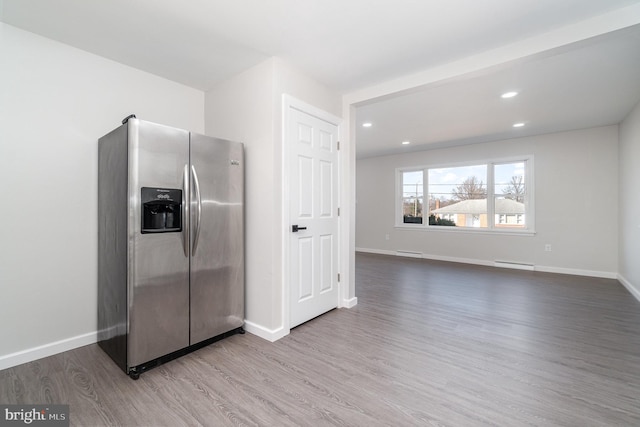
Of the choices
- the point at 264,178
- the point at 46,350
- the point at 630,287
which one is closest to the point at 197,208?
the point at 264,178

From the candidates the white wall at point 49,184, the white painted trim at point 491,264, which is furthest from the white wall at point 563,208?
the white wall at point 49,184

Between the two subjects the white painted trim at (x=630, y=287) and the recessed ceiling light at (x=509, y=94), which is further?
the white painted trim at (x=630, y=287)

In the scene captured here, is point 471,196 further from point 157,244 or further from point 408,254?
point 157,244

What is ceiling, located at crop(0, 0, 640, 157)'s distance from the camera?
188 centimetres

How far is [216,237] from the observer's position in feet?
7.95

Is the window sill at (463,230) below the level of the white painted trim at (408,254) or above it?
above

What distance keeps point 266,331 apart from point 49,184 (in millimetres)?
2152

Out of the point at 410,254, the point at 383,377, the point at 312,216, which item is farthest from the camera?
the point at 410,254

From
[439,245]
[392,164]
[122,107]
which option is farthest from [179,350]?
[392,164]

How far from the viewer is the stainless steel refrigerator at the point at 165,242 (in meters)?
1.97

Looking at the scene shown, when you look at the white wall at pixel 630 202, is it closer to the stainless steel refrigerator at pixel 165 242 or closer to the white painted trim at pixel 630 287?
the white painted trim at pixel 630 287

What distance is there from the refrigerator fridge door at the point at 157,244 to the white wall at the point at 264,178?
61 centimetres

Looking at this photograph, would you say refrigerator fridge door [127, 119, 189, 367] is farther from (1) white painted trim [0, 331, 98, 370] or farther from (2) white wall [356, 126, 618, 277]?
(2) white wall [356, 126, 618, 277]

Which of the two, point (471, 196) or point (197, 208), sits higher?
point (471, 196)
